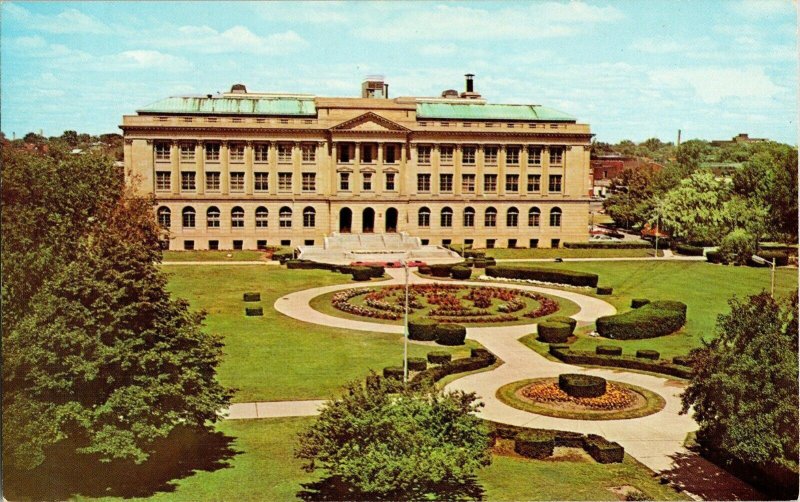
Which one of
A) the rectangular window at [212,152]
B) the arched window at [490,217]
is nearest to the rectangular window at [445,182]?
the arched window at [490,217]

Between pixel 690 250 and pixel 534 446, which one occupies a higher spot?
pixel 690 250

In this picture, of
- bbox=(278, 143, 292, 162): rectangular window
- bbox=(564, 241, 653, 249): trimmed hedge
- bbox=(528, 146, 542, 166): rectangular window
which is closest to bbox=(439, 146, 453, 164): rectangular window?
bbox=(528, 146, 542, 166): rectangular window

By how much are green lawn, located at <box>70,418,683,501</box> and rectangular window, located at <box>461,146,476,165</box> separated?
70619mm

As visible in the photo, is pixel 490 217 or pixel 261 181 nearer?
pixel 261 181

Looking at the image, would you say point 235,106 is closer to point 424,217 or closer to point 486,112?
point 424,217

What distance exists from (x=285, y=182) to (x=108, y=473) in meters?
71.1

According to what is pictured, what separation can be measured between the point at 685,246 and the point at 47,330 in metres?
79.0

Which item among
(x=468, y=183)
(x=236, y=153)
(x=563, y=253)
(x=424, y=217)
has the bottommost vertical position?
(x=563, y=253)

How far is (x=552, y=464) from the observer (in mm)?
28859

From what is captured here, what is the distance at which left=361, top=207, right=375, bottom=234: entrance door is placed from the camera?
3807 inches

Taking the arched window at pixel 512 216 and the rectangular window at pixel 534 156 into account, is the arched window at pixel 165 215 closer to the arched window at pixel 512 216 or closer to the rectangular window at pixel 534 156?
the arched window at pixel 512 216

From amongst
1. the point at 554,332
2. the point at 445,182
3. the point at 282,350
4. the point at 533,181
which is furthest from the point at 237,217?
the point at 554,332

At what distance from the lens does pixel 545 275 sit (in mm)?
71438

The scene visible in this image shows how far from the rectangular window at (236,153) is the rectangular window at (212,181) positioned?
8.51 ft
